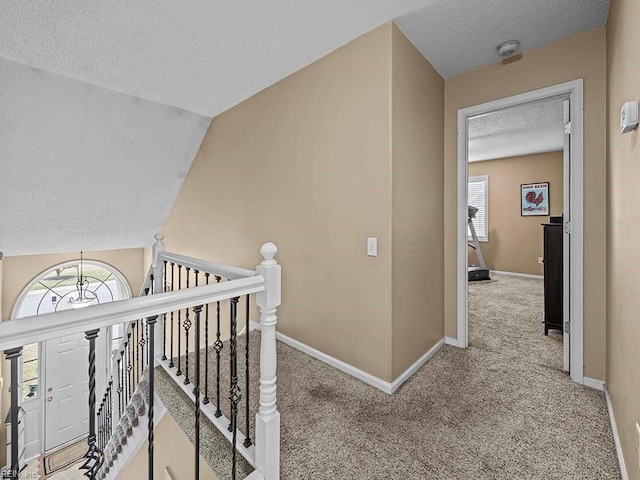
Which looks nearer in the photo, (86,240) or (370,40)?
(370,40)

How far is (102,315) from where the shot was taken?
95 cm

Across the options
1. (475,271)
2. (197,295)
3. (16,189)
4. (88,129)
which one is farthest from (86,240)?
(475,271)

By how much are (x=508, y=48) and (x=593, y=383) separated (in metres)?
2.40

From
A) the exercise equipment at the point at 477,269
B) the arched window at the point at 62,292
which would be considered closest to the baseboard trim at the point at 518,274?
the exercise equipment at the point at 477,269

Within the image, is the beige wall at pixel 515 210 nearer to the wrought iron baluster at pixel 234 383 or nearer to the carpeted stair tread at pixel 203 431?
the carpeted stair tread at pixel 203 431

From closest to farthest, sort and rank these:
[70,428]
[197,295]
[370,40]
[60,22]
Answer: [197,295]
[60,22]
[370,40]
[70,428]

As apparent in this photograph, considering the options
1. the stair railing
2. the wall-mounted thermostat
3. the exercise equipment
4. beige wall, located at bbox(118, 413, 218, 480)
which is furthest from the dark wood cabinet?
beige wall, located at bbox(118, 413, 218, 480)

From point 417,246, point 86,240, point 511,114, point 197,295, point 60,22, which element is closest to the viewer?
point 197,295

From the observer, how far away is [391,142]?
79.4 inches

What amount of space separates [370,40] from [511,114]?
2775 millimetres

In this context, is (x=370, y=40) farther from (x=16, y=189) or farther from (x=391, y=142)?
(x=16, y=189)

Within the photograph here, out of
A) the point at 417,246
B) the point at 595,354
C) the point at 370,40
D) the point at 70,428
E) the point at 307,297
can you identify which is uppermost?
the point at 370,40

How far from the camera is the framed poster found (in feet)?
19.1

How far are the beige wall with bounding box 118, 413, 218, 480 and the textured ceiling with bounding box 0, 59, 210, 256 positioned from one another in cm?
284
